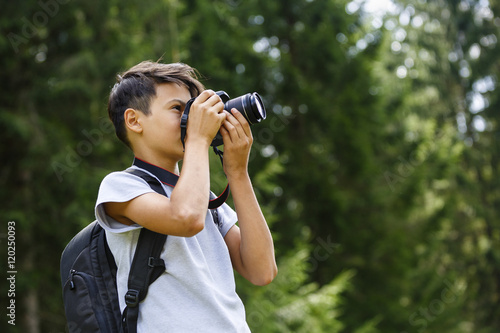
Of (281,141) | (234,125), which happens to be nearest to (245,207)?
(234,125)

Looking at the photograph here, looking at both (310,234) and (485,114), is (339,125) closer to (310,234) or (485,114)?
(310,234)

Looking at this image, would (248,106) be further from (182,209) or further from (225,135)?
(182,209)

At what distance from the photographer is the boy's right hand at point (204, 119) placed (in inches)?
56.6

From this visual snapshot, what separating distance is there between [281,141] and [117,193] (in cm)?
732

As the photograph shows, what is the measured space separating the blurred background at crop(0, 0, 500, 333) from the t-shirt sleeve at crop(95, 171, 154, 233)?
506cm

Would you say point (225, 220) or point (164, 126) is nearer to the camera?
point (164, 126)

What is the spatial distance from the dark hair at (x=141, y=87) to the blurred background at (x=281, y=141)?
476 centimetres

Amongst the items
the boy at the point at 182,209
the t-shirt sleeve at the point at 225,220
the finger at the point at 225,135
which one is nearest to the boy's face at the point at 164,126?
the boy at the point at 182,209

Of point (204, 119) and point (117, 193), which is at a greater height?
point (204, 119)

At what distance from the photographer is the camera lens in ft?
4.97

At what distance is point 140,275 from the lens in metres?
1.35

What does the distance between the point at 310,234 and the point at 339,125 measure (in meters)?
1.87

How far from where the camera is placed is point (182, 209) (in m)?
1.33

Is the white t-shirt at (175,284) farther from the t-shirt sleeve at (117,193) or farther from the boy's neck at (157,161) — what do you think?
the boy's neck at (157,161)
